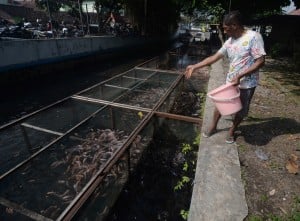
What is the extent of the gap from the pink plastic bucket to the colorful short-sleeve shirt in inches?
9.9

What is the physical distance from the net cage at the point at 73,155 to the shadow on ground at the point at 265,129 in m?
1.13

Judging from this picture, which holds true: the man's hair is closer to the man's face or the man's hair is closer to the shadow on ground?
the man's face

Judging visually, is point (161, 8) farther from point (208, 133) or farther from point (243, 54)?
point (243, 54)

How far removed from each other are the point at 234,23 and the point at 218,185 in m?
2.24

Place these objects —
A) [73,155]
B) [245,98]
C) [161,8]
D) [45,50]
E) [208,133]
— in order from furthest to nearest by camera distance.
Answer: [161,8] < [45,50] < [73,155] < [208,133] < [245,98]

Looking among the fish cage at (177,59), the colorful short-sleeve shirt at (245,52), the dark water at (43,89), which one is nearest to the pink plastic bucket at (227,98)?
the colorful short-sleeve shirt at (245,52)

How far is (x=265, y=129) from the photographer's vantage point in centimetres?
449

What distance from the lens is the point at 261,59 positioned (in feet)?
10.3

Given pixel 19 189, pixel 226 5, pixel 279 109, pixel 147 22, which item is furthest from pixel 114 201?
pixel 147 22

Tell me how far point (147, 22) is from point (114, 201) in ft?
79.8

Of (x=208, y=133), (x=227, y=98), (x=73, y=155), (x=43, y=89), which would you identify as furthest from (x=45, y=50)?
(x=227, y=98)

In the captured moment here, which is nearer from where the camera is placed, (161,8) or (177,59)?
(177,59)

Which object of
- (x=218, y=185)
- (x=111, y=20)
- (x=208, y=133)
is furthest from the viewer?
(x=111, y=20)

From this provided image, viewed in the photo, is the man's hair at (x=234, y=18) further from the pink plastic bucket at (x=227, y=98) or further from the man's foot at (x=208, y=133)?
the man's foot at (x=208, y=133)
